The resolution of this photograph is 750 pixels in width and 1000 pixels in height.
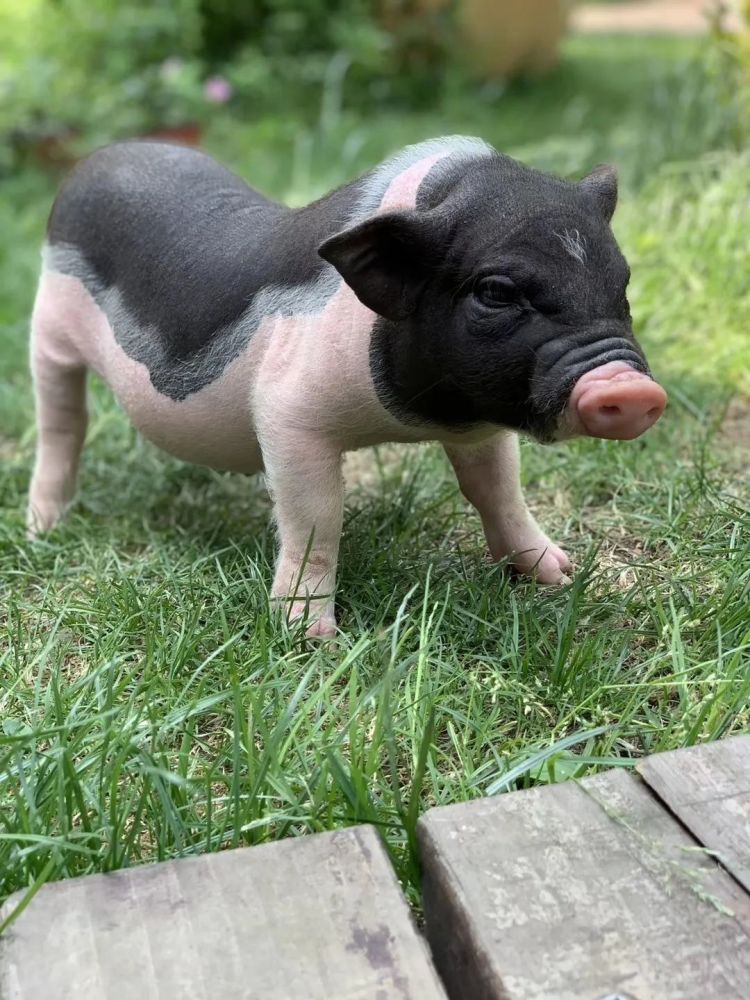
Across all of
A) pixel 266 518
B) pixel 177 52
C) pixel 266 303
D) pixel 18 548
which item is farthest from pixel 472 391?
pixel 177 52

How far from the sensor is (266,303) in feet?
5.99

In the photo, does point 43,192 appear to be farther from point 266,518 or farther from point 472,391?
point 472,391

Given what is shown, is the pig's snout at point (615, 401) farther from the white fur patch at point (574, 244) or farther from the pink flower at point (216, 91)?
the pink flower at point (216, 91)

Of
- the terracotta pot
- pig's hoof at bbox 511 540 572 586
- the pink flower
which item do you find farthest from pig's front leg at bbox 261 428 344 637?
the terracotta pot

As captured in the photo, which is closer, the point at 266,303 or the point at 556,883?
the point at 556,883

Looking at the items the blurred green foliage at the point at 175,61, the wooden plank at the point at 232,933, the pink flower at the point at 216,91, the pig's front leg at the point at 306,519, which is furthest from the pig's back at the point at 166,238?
the pink flower at the point at 216,91

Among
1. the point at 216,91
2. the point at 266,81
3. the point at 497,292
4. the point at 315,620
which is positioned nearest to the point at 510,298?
the point at 497,292

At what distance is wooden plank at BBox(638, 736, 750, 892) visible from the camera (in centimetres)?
125

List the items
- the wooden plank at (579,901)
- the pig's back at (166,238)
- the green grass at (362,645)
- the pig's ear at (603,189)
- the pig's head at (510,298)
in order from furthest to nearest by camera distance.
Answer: the pig's back at (166,238), the pig's ear at (603,189), the pig's head at (510,298), the green grass at (362,645), the wooden plank at (579,901)

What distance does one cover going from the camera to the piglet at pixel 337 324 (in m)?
1.54

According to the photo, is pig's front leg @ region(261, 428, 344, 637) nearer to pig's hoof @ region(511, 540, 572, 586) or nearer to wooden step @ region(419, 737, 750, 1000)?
pig's hoof @ region(511, 540, 572, 586)

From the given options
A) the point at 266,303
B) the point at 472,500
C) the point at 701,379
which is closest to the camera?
the point at 266,303

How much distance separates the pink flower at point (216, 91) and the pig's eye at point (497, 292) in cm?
477

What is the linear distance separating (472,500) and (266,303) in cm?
53
